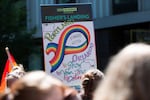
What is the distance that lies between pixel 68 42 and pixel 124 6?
411 inches

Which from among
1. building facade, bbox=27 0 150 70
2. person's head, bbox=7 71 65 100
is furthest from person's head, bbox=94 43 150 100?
building facade, bbox=27 0 150 70

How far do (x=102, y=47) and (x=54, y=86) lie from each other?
17610 mm

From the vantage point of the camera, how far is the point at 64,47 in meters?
9.20

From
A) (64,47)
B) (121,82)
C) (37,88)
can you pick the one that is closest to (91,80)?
(37,88)

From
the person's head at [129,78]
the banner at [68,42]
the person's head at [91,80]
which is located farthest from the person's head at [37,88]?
the banner at [68,42]

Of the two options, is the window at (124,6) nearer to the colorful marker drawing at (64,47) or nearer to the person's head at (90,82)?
the colorful marker drawing at (64,47)

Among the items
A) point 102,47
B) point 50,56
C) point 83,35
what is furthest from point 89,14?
point 102,47

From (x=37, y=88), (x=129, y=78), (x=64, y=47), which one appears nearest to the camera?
(x=129, y=78)

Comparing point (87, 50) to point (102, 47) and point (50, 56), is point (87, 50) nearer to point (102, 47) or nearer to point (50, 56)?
point (50, 56)

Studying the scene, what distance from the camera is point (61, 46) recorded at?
9234 mm

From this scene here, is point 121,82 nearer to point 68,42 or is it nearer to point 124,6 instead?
point 68,42

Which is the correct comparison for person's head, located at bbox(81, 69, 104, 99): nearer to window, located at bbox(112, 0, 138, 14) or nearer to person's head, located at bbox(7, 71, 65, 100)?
person's head, located at bbox(7, 71, 65, 100)

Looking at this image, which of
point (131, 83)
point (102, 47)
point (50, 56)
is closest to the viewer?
point (131, 83)

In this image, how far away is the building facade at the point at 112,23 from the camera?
19016 millimetres
